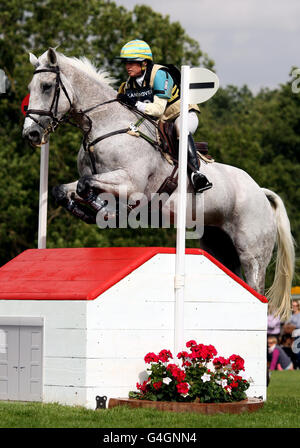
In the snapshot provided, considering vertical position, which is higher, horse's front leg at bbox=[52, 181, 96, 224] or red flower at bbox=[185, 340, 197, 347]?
horse's front leg at bbox=[52, 181, 96, 224]

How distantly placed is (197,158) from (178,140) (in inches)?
11.2

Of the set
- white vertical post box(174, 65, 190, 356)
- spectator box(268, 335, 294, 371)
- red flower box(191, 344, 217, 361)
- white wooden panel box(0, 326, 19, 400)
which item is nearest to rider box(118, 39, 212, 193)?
white vertical post box(174, 65, 190, 356)

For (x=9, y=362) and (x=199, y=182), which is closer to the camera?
(x=9, y=362)

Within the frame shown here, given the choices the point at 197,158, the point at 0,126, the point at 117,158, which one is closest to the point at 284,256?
the point at 197,158

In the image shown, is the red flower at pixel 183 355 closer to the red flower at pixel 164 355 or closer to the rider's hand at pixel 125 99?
the red flower at pixel 164 355

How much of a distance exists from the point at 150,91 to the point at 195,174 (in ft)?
2.68

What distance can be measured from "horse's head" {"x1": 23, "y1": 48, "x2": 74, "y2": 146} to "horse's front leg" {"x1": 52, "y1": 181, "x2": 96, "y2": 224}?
48cm

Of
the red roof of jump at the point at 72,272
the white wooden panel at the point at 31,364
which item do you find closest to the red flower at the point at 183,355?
the red roof of jump at the point at 72,272

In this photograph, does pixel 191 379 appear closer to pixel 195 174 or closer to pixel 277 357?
pixel 195 174

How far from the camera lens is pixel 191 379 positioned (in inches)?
268

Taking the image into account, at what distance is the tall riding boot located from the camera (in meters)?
7.99

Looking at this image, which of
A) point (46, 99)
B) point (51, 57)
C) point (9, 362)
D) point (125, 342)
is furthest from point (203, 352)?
point (51, 57)

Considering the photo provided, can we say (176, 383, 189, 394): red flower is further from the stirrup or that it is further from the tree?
the tree
